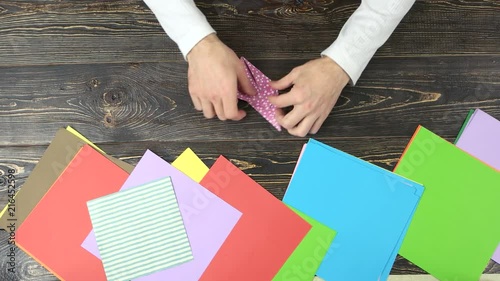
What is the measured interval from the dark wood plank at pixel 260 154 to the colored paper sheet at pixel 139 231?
8cm

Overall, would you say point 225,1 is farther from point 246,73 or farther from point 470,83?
point 470,83

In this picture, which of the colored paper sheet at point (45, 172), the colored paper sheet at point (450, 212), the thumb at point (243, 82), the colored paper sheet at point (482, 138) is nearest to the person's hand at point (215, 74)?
the thumb at point (243, 82)

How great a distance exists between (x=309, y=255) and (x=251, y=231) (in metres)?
0.12

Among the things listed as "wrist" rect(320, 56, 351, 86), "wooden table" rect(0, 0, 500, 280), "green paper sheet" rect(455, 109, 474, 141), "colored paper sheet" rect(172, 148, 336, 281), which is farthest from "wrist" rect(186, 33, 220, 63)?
"green paper sheet" rect(455, 109, 474, 141)

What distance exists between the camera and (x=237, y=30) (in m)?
0.87

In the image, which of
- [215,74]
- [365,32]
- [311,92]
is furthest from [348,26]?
[215,74]

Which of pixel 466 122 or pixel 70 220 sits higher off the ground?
pixel 466 122

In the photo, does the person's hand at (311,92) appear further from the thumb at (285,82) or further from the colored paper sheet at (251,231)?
the colored paper sheet at (251,231)

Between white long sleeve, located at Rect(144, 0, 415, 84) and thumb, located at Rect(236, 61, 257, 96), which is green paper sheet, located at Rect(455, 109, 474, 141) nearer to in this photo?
white long sleeve, located at Rect(144, 0, 415, 84)

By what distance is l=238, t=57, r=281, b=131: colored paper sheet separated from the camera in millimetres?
826

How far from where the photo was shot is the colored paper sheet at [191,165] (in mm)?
818

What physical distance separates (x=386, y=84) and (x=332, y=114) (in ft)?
0.44

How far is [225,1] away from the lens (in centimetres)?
88

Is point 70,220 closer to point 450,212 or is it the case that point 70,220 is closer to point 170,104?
point 170,104
